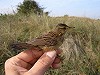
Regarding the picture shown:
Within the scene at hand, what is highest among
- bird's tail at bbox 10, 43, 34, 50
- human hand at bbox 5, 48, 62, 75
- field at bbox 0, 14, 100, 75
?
bird's tail at bbox 10, 43, 34, 50

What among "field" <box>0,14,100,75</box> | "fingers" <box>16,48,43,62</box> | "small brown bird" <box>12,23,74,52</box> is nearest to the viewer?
"small brown bird" <box>12,23,74,52</box>

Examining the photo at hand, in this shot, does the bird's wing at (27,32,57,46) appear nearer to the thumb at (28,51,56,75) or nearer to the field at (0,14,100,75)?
the thumb at (28,51,56,75)

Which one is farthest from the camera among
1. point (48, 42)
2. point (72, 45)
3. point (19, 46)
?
point (72, 45)

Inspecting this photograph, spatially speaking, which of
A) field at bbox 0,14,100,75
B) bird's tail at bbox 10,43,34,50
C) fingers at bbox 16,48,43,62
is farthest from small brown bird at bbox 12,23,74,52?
field at bbox 0,14,100,75

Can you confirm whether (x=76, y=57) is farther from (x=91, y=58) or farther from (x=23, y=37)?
(x=23, y=37)

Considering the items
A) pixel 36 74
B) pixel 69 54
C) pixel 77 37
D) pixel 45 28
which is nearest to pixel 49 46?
pixel 36 74

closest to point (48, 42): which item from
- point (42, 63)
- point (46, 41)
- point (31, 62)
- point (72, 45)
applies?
point (46, 41)

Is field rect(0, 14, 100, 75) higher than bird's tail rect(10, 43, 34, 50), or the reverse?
bird's tail rect(10, 43, 34, 50)

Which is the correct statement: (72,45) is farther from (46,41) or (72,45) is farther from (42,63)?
(42,63)

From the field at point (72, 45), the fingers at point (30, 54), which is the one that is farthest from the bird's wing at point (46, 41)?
the field at point (72, 45)
